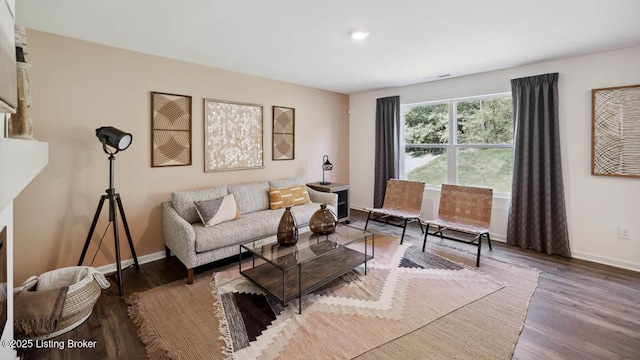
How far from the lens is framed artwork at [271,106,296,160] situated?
4504 millimetres

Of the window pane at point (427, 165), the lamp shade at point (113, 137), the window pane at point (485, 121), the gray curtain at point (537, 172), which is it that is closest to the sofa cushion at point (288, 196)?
the lamp shade at point (113, 137)

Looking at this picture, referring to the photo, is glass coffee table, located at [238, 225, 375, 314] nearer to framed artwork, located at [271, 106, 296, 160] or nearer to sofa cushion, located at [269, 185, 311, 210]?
sofa cushion, located at [269, 185, 311, 210]

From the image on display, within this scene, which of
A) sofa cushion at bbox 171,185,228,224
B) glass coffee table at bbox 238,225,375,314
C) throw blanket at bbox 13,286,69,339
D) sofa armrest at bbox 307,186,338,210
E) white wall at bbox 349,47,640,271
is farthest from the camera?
sofa armrest at bbox 307,186,338,210

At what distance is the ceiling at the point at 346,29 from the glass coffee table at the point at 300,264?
1946 mm

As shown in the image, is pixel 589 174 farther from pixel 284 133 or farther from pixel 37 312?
pixel 37 312

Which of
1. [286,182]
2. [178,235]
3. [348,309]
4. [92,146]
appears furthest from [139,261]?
[348,309]

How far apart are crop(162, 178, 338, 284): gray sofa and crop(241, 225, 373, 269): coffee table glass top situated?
1.05ft

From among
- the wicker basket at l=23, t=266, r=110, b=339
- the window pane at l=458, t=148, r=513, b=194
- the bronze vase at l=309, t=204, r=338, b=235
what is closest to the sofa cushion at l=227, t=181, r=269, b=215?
the bronze vase at l=309, t=204, r=338, b=235

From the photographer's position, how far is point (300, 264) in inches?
89.0

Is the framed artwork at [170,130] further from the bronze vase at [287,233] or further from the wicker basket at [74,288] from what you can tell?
the bronze vase at [287,233]

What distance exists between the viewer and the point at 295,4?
2.13 metres

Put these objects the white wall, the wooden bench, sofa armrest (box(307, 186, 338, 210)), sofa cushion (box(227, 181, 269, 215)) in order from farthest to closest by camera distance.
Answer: sofa armrest (box(307, 186, 338, 210))
sofa cushion (box(227, 181, 269, 215))
the wooden bench
the white wall

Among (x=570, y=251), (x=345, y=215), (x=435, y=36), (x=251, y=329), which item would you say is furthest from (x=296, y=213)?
(x=570, y=251)

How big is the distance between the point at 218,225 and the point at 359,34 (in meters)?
2.38
